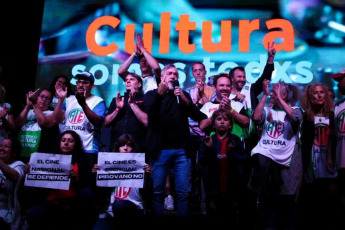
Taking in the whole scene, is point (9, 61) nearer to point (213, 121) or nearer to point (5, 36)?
point (5, 36)

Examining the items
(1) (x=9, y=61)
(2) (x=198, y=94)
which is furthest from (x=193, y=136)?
(1) (x=9, y=61)

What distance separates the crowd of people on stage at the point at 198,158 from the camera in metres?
3.57

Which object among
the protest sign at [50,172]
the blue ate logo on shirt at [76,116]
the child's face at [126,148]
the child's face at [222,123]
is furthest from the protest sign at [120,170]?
the blue ate logo on shirt at [76,116]

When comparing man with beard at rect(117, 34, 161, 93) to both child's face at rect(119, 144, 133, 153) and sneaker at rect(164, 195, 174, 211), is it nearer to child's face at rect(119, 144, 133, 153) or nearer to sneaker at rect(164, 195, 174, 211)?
child's face at rect(119, 144, 133, 153)

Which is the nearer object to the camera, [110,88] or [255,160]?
[255,160]

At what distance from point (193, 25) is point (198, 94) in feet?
5.05

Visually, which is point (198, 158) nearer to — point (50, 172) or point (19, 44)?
point (50, 172)

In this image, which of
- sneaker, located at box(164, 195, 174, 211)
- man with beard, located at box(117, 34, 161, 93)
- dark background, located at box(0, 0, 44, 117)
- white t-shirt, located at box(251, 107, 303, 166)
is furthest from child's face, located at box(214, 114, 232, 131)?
dark background, located at box(0, 0, 44, 117)

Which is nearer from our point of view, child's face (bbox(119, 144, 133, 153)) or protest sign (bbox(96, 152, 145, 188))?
protest sign (bbox(96, 152, 145, 188))

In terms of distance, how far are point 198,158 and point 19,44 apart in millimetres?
4027

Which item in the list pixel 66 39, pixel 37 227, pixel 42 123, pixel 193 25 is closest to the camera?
pixel 37 227

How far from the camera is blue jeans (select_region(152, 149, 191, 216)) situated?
3574mm

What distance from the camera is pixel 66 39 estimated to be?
639 cm

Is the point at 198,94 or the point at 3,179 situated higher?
the point at 198,94
